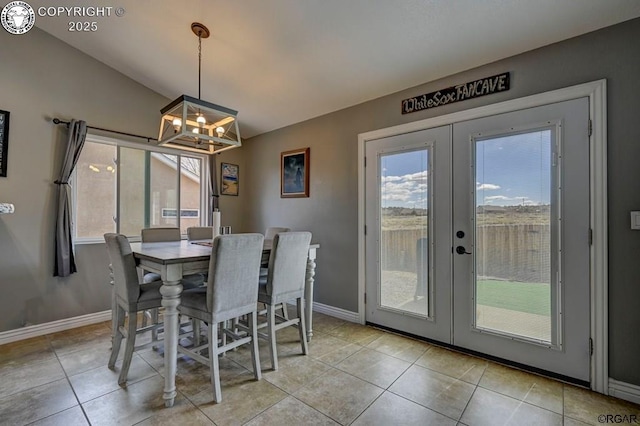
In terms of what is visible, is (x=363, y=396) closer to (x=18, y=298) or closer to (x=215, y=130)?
(x=215, y=130)

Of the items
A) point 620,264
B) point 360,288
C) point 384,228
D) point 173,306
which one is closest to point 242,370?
point 173,306

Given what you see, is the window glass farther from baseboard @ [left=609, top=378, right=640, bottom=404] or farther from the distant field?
baseboard @ [left=609, top=378, right=640, bottom=404]

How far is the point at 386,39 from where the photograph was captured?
234cm

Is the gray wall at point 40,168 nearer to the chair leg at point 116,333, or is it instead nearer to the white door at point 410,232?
the chair leg at point 116,333

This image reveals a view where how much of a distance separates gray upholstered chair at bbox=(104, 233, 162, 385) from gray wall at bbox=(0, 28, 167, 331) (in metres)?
1.45

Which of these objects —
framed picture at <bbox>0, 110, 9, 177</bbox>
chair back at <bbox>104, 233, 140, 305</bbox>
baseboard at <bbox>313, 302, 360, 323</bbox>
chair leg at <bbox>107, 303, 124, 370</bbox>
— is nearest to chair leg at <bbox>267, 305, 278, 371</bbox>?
chair back at <bbox>104, 233, 140, 305</bbox>

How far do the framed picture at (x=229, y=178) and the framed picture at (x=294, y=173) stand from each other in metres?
0.98

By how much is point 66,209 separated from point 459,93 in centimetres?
401

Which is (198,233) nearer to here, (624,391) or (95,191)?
(95,191)

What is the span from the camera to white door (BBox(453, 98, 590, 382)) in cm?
203

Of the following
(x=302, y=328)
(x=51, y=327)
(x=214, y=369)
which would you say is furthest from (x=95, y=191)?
(x=302, y=328)

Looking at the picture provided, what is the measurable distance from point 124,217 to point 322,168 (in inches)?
99.7

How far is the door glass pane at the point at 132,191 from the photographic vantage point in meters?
3.58

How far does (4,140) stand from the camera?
2.71 metres
